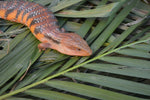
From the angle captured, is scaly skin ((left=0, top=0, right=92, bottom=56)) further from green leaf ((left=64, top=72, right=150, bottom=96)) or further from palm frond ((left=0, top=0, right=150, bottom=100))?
green leaf ((left=64, top=72, right=150, bottom=96))

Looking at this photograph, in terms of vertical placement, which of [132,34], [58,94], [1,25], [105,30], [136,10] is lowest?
[58,94]

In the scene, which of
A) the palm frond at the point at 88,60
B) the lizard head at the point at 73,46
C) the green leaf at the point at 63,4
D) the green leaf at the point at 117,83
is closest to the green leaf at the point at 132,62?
the palm frond at the point at 88,60

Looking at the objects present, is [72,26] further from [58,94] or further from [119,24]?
[58,94]

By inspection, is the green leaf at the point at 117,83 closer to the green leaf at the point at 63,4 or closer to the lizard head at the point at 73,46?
the lizard head at the point at 73,46

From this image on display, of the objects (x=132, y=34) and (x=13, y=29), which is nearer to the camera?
(x=132, y=34)

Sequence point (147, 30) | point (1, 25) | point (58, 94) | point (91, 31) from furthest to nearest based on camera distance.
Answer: point (1, 25), point (91, 31), point (147, 30), point (58, 94)

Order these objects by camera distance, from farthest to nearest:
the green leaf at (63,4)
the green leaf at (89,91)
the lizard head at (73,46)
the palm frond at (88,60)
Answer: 1. the green leaf at (63,4)
2. the lizard head at (73,46)
3. the palm frond at (88,60)
4. the green leaf at (89,91)

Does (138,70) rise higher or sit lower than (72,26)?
lower

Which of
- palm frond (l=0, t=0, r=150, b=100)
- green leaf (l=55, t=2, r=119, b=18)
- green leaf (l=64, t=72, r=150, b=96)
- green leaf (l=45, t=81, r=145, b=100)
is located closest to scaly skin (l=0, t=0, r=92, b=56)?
palm frond (l=0, t=0, r=150, b=100)

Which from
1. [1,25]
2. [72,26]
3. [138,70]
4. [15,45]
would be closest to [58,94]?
[138,70]
